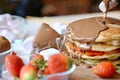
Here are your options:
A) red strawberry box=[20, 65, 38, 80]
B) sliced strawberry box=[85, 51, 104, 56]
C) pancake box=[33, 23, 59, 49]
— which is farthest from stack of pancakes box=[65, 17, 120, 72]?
red strawberry box=[20, 65, 38, 80]

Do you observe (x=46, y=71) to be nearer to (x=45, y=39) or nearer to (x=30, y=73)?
(x=30, y=73)

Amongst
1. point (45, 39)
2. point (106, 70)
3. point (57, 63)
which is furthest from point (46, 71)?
point (45, 39)

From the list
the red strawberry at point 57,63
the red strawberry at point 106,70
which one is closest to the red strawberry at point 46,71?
the red strawberry at point 57,63

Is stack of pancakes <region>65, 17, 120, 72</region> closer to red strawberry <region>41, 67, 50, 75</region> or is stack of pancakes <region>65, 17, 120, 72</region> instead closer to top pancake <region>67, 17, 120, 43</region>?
top pancake <region>67, 17, 120, 43</region>

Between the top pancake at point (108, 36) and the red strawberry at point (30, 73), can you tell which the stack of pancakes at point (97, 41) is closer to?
the top pancake at point (108, 36)

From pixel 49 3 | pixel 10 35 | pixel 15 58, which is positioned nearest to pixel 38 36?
pixel 10 35
